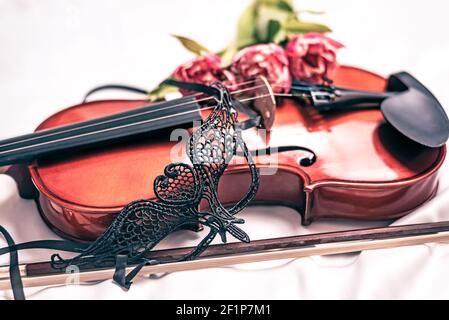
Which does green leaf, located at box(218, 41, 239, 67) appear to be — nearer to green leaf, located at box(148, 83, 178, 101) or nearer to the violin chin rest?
green leaf, located at box(148, 83, 178, 101)

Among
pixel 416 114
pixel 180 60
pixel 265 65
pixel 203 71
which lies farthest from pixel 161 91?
pixel 416 114

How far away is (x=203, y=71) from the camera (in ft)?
4.30

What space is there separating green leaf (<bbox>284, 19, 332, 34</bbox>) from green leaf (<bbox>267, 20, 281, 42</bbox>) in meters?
0.02

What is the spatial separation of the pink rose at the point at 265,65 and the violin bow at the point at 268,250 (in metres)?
0.34

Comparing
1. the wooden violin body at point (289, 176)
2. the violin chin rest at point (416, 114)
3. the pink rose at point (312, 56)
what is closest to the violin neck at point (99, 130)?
the wooden violin body at point (289, 176)

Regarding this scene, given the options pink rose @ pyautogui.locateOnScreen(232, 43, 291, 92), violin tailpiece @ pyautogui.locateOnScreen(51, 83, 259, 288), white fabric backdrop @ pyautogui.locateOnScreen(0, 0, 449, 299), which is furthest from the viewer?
pink rose @ pyautogui.locateOnScreen(232, 43, 291, 92)

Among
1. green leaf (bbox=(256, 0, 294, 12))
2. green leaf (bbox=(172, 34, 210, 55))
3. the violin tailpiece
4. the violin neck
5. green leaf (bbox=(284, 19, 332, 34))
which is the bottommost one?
the violin tailpiece

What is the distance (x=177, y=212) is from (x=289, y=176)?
0.72ft

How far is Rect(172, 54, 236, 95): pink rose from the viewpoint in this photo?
4.28 feet

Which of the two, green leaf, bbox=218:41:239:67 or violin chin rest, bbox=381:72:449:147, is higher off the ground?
green leaf, bbox=218:41:239:67

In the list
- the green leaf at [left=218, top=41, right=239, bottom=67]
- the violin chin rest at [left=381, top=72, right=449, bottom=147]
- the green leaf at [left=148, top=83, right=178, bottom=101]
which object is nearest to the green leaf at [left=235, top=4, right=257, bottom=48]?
the green leaf at [left=218, top=41, right=239, bottom=67]

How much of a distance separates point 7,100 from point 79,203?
22.8 inches
